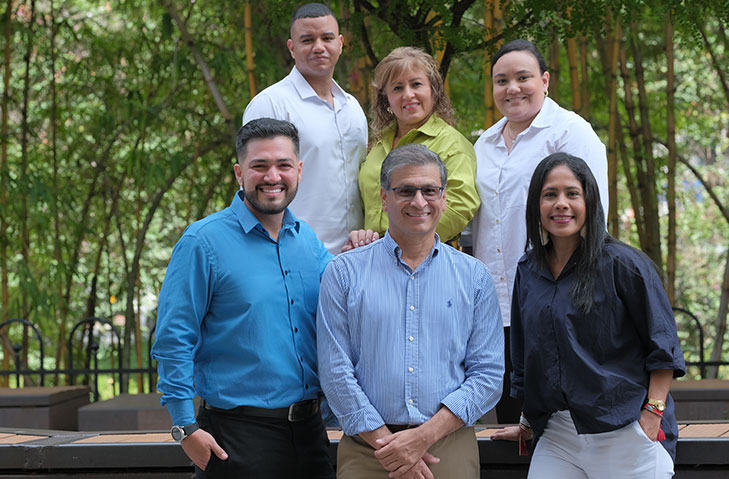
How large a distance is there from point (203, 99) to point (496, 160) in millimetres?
3668

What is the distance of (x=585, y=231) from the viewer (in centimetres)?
195

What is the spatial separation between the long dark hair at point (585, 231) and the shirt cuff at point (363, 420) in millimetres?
528

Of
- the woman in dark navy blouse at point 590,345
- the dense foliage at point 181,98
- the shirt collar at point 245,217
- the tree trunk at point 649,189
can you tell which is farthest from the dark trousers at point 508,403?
the tree trunk at point 649,189

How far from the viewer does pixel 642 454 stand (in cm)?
185

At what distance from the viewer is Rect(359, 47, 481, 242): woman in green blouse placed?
2.39 metres

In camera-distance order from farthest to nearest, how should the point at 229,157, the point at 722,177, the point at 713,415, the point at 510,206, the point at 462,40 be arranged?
the point at 722,177
the point at 229,157
the point at 713,415
the point at 462,40
the point at 510,206

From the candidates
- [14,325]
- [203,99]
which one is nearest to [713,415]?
[203,99]

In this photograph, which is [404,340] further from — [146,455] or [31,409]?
[31,409]

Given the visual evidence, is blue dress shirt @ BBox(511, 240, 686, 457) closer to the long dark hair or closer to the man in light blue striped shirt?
the long dark hair

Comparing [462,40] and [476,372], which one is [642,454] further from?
[462,40]

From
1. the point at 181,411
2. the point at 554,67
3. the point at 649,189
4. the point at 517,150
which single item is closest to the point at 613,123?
the point at 554,67

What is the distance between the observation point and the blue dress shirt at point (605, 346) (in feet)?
6.08

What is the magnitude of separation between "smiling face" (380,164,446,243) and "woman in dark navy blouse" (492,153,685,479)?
257mm

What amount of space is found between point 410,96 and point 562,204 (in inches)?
27.5
